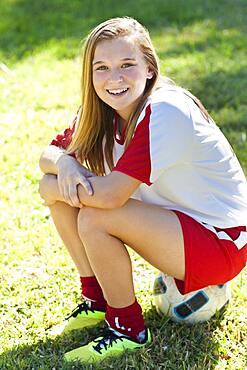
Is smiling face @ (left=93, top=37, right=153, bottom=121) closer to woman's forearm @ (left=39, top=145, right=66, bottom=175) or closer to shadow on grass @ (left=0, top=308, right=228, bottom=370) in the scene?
woman's forearm @ (left=39, top=145, right=66, bottom=175)

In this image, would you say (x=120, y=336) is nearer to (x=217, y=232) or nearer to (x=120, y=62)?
(x=217, y=232)

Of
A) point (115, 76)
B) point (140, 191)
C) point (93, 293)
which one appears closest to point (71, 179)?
point (140, 191)

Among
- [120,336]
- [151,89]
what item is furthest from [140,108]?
[120,336]

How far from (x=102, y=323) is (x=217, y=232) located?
616 mm

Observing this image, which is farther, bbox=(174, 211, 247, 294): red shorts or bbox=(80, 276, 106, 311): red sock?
bbox=(80, 276, 106, 311): red sock

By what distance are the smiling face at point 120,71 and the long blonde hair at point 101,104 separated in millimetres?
25

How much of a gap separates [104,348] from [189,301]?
38 cm

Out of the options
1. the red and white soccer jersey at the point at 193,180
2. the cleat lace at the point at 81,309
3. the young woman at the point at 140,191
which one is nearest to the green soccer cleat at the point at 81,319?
the cleat lace at the point at 81,309

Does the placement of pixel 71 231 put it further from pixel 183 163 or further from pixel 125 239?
pixel 183 163

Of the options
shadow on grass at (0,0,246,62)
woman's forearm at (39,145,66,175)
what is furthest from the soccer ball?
shadow on grass at (0,0,246,62)

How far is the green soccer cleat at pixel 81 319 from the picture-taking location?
111 inches

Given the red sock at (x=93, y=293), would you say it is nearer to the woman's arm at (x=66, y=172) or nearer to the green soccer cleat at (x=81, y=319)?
the green soccer cleat at (x=81, y=319)

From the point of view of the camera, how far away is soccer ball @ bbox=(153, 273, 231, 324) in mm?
2760

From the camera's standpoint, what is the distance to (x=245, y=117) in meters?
4.95
